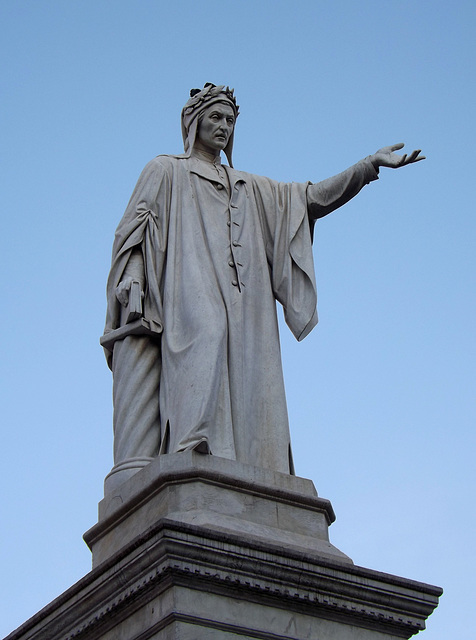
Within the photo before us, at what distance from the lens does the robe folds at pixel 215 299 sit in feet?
36.0

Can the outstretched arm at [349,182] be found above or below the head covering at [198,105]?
below

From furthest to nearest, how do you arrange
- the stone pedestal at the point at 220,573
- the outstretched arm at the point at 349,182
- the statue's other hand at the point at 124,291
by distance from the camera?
the outstretched arm at the point at 349,182 < the statue's other hand at the point at 124,291 < the stone pedestal at the point at 220,573

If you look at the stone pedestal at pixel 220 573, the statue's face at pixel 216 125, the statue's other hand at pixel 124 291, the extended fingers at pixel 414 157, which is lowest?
the stone pedestal at pixel 220 573

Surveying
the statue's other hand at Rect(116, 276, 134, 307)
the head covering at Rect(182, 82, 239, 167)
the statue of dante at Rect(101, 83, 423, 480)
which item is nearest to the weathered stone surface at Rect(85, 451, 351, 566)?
the statue of dante at Rect(101, 83, 423, 480)

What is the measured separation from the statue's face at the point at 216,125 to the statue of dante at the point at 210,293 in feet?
0.05

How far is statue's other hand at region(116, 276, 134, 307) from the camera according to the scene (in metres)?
11.6

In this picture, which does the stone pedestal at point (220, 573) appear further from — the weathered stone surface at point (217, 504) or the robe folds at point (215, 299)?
the robe folds at point (215, 299)

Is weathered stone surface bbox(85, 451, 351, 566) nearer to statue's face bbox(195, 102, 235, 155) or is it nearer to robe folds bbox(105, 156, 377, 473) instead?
robe folds bbox(105, 156, 377, 473)

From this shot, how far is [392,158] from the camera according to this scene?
12.4 m

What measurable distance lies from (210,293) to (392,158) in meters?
2.56

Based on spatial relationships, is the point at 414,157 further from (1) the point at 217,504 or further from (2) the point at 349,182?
(1) the point at 217,504

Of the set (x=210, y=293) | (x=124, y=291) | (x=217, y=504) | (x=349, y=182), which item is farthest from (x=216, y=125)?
(x=217, y=504)

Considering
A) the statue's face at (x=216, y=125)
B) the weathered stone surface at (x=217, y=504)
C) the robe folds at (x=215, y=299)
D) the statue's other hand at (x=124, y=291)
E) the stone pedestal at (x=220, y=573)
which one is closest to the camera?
the stone pedestal at (x=220, y=573)

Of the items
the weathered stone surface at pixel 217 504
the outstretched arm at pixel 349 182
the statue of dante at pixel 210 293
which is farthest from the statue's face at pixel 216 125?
the weathered stone surface at pixel 217 504
